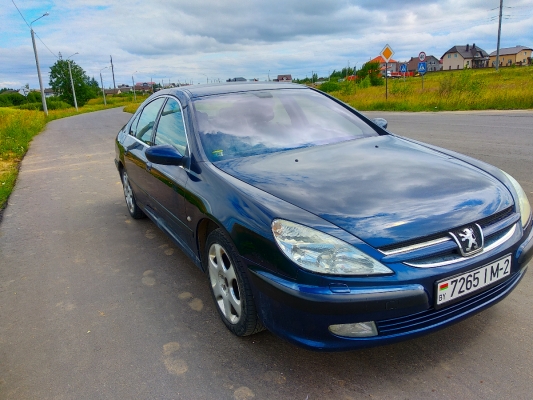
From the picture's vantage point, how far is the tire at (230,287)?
246 centimetres

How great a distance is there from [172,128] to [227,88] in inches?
25.5

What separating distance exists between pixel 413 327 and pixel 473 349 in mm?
614

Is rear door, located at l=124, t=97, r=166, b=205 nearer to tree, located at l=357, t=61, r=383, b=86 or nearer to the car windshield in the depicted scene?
the car windshield

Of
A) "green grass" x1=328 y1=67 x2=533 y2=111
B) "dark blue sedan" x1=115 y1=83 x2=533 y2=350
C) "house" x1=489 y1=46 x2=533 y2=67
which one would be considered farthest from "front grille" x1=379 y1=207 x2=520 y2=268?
"house" x1=489 y1=46 x2=533 y2=67

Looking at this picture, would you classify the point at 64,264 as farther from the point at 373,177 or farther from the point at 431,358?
the point at 431,358

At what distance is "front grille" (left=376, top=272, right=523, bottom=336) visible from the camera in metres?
2.09

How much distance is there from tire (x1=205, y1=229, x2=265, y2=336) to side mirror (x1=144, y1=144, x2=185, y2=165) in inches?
27.7

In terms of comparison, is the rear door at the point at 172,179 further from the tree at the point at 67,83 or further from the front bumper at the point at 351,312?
the tree at the point at 67,83

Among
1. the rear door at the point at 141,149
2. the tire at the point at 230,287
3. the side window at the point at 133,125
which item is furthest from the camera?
the side window at the point at 133,125

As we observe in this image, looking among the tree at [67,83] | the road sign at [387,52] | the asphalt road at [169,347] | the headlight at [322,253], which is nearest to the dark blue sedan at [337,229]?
the headlight at [322,253]

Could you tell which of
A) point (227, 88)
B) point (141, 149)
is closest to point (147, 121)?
point (141, 149)

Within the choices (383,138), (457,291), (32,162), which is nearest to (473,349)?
(457,291)

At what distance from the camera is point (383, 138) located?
11.8ft

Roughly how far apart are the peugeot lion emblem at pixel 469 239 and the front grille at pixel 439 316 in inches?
10.4
